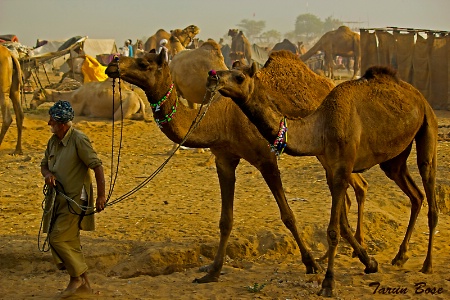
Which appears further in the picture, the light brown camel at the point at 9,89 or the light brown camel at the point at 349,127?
the light brown camel at the point at 9,89

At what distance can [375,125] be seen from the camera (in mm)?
6457

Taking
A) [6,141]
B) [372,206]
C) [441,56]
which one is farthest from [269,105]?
[441,56]

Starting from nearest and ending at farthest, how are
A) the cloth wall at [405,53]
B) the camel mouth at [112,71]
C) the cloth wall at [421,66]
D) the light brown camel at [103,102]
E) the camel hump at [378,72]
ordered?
the camel mouth at [112,71], the camel hump at [378,72], the light brown camel at [103,102], the cloth wall at [421,66], the cloth wall at [405,53]

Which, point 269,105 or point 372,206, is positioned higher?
point 269,105

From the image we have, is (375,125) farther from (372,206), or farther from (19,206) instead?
(19,206)

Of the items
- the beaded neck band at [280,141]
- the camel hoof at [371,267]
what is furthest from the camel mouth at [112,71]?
the camel hoof at [371,267]

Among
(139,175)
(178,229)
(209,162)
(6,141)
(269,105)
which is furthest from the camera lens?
(6,141)

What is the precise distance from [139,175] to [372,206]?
384 cm

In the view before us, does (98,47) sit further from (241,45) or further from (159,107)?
(159,107)

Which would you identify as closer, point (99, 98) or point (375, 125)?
point (375, 125)

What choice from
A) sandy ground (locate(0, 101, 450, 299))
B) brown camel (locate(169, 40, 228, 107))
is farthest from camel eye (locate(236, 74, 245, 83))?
brown camel (locate(169, 40, 228, 107))

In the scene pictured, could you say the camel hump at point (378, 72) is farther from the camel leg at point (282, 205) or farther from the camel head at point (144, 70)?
the camel head at point (144, 70)

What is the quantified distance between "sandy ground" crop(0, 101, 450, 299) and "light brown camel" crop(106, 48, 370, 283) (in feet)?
1.44

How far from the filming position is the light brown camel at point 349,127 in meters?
5.81
